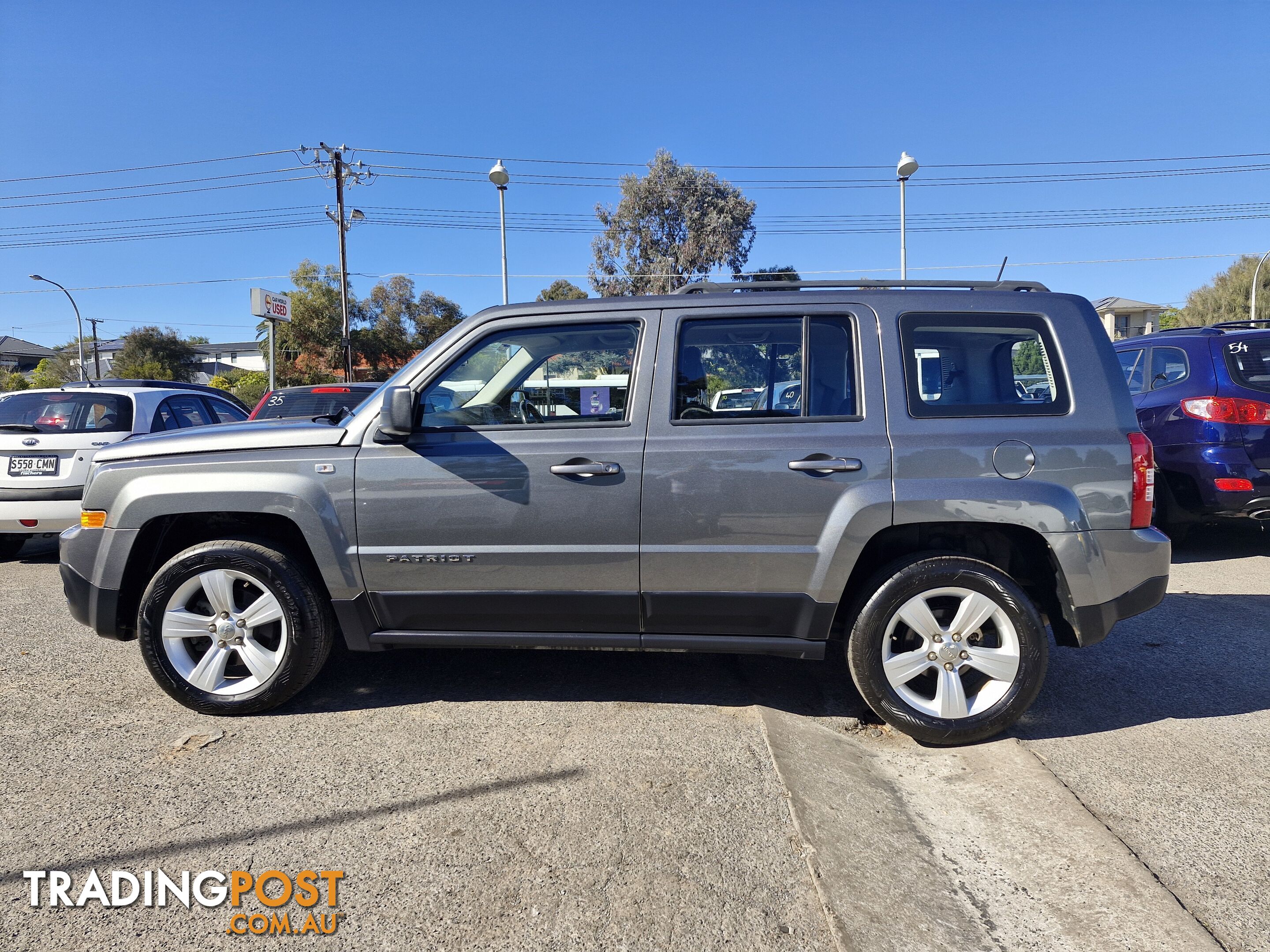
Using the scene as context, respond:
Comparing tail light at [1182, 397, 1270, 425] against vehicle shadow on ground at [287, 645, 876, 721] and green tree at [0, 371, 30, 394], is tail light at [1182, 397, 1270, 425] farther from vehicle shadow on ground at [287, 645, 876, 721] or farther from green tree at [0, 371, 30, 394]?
green tree at [0, 371, 30, 394]

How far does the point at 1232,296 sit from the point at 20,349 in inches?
5039

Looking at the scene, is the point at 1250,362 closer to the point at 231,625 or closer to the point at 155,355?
the point at 231,625

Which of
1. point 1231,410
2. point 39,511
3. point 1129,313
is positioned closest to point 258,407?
point 39,511

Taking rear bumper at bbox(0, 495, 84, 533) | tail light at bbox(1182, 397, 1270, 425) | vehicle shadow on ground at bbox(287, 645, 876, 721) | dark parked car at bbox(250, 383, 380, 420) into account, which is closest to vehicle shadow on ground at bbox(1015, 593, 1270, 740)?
vehicle shadow on ground at bbox(287, 645, 876, 721)

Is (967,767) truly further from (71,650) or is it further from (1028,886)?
(71,650)

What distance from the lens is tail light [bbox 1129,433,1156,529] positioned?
10.3 feet

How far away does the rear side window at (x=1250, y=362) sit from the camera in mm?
5965

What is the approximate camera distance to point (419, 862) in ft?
7.84

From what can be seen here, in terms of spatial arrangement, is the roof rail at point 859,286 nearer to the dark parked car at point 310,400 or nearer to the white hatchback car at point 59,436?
the white hatchback car at point 59,436

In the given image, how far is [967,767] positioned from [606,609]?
1.61m

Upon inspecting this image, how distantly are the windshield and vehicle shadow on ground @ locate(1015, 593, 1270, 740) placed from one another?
291 inches

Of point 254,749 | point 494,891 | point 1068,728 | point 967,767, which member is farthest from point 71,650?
point 1068,728

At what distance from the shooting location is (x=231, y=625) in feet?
11.4

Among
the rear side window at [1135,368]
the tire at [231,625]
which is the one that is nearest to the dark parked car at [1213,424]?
the rear side window at [1135,368]
